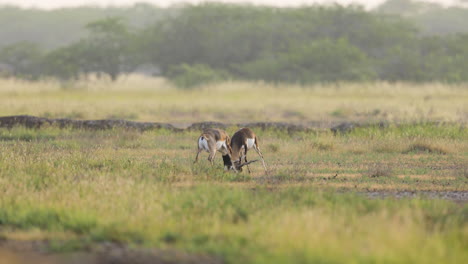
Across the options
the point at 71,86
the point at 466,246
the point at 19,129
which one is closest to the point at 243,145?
the point at 466,246

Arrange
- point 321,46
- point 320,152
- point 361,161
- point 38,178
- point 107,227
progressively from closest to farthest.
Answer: point 107,227 → point 38,178 → point 361,161 → point 320,152 → point 321,46

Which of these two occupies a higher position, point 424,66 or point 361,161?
point 424,66

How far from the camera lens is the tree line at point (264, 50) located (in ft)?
174

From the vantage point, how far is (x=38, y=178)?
11953 mm

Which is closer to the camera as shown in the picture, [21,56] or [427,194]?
[427,194]

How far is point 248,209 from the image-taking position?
9836 millimetres

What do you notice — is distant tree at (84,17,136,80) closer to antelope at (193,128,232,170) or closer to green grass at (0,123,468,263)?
green grass at (0,123,468,263)

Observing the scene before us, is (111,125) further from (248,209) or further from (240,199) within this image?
(248,209)

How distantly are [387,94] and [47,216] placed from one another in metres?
A: 32.1

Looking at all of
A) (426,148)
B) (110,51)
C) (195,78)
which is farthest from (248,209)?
(110,51)

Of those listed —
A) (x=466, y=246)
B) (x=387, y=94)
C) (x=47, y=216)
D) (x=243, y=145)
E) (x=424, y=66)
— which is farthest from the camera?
(x=424, y=66)

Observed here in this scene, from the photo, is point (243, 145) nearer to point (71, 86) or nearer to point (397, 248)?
point (397, 248)

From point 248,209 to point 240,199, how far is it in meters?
0.55

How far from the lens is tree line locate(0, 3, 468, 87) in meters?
53.2
